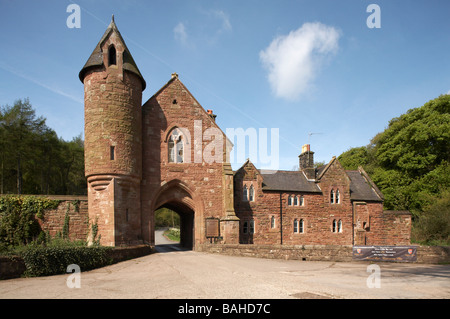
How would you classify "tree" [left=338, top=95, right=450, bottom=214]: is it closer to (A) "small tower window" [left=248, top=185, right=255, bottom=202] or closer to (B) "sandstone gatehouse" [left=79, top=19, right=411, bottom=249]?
(B) "sandstone gatehouse" [left=79, top=19, right=411, bottom=249]

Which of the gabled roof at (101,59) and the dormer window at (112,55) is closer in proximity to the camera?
the gabled roof at (101,59)

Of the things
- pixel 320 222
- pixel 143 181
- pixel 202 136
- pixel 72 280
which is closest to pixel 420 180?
pixel 320 222

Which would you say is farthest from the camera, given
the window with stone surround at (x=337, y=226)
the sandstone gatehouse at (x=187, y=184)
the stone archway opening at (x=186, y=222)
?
the window with stone surround at (x=337, y=226)

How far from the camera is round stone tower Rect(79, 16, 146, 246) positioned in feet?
60.3

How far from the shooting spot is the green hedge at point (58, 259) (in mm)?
12367

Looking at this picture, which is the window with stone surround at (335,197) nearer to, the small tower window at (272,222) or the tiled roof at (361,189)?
the tiled roof at (361,189)

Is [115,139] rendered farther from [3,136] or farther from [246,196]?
[3,136]

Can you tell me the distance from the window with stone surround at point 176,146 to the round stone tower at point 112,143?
271cm

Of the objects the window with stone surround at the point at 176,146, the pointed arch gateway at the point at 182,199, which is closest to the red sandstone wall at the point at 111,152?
the pointed arch gateway at the point at 182,199

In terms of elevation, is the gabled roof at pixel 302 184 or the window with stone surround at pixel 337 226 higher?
the gabled roof at pixel 302 184

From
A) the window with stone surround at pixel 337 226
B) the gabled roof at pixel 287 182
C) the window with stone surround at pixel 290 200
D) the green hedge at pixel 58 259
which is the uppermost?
the gabled roof at pixel 287 182

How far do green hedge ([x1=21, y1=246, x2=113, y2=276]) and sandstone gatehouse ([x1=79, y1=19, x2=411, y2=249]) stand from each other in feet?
11.6
